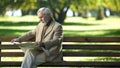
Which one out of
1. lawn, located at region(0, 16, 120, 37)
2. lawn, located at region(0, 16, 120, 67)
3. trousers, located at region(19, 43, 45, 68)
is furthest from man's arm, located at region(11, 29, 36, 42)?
lawn, located at region(0, 16, 120, 37)

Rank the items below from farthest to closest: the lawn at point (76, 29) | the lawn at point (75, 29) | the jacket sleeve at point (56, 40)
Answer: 1. the lawn at point (75, 29)
2. the lawn at point (76, 29)
3. the jacket sleeve at point (56, 40)

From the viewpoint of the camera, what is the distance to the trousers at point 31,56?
768cm

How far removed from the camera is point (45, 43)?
768cm

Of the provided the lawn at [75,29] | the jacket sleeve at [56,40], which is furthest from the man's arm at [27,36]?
the lawn at [75,29]

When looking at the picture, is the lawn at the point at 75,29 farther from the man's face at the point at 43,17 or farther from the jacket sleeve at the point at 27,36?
the man's face at the point at 43,17

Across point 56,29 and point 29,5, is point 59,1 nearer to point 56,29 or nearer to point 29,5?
point 29,5

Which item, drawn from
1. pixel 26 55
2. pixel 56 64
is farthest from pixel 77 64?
pixel 26 55

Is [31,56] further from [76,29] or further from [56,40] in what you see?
[76,29]

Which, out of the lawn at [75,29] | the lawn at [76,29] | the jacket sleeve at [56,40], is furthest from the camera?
the lawn at [75,29]

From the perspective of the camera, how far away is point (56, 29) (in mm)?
7727

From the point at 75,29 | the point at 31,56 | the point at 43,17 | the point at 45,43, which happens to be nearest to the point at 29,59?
the point at 31,56

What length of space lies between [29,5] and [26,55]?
109 feet

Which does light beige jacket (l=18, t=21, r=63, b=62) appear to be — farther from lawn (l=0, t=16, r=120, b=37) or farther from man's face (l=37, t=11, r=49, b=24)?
lawn (l=0, t=16, r=120, b=37)

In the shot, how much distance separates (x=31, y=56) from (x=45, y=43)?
1.13 ft
